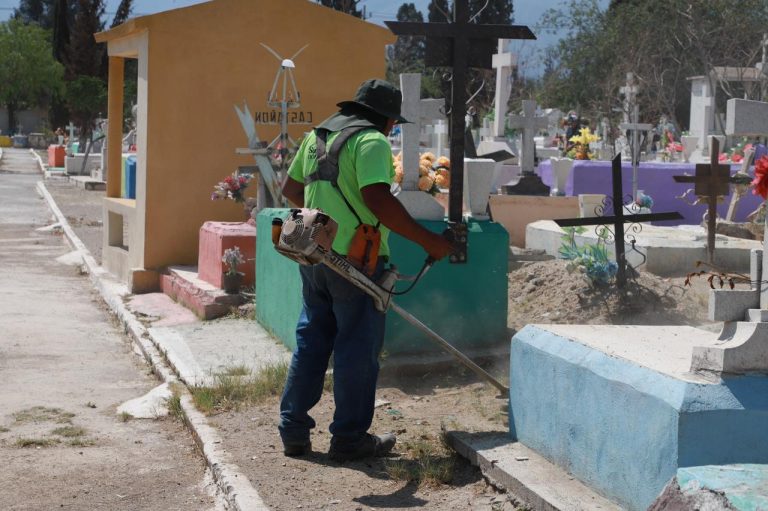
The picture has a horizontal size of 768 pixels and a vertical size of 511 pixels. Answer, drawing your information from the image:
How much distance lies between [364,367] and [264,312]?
4060mm

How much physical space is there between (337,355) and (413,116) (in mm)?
2572

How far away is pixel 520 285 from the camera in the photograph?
28.7ft

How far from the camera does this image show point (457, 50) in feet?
21.6

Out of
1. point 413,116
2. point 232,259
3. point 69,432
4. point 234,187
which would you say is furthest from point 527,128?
point 69,432

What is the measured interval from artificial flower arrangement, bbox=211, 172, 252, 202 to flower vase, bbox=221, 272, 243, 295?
1.13 metres

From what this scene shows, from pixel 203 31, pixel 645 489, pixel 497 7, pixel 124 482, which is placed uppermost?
pixel 497 7

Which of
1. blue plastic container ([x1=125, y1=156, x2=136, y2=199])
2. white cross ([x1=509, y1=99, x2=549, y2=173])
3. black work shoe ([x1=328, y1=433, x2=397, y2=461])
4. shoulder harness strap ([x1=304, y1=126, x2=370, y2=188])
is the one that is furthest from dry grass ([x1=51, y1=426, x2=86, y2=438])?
white cross ([x1=509, y1=99, x2=549, y2=173])

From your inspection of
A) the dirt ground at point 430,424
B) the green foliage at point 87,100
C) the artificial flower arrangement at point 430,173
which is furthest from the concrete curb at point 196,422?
the green foliage at point 87,100

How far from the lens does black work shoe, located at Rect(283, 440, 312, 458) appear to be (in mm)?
5309

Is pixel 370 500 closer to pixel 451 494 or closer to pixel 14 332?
pixel 451 494

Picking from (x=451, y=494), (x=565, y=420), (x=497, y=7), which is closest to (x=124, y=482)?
(x=451, y=494)

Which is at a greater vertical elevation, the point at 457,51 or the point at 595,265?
the point at 457,51

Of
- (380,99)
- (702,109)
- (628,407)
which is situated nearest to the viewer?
(628,407)

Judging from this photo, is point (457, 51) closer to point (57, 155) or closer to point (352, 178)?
point (352, 178)
